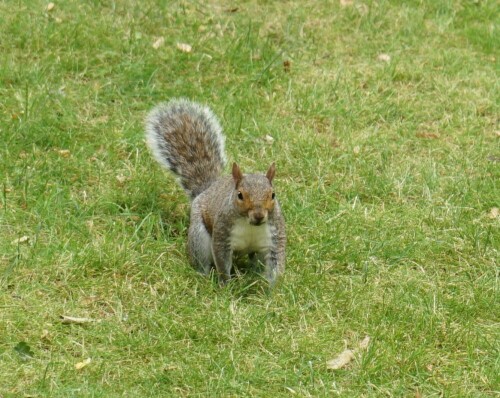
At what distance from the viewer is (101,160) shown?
5191 mm

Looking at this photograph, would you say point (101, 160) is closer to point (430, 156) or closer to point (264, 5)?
point (430, 156)

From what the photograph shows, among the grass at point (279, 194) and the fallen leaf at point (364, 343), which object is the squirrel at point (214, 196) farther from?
the fallen leaf at point (364, 343)

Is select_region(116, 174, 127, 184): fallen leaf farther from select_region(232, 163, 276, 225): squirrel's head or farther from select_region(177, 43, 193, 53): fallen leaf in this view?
select_region(177, 43, 193, 53): fallen leaf

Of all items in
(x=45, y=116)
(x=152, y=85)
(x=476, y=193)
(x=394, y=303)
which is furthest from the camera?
(x=152, y=85)

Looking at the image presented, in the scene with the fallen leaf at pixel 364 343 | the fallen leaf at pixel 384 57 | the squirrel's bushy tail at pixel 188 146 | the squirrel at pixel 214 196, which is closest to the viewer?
the fallen leaf at pixel 364 343

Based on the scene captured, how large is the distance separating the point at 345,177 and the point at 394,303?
1.25 metres

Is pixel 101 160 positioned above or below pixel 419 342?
below

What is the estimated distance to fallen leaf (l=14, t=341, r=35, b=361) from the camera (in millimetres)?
3657

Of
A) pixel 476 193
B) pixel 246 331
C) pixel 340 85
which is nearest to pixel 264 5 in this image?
pixel 340 85

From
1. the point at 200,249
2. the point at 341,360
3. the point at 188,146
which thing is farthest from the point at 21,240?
the point at 341,360

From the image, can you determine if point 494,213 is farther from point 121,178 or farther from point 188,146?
point 121,178

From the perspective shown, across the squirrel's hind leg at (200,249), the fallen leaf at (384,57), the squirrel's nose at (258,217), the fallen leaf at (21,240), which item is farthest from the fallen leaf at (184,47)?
the squirrel's nose at (258,217)

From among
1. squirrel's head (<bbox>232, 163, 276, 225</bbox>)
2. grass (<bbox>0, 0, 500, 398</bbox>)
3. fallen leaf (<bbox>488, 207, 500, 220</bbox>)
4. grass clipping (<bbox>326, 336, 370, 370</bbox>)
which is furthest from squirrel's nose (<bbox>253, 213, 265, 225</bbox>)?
fallen leaf (<bbox>488, 207, 500, 220</bbox>)

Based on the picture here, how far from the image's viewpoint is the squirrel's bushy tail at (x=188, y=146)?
4.76 metres
